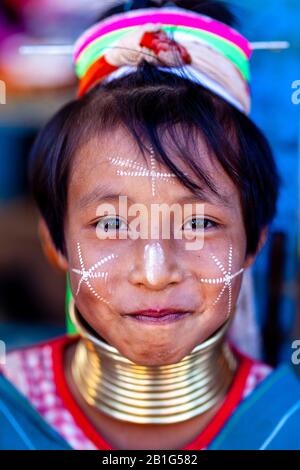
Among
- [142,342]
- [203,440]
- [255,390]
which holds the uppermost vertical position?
[142,342]

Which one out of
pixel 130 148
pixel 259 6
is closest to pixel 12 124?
pixel 259 6

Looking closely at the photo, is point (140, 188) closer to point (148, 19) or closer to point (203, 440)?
point (148, 19)

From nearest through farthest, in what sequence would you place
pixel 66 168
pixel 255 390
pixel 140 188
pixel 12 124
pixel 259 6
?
1. pixel 140 188
2. pixel 66 168
3. pixel 255 390
4. pixel 259 6
5. pixel 12 124

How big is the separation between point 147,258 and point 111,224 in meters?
0.17

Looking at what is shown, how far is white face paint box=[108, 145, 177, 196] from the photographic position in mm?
1479

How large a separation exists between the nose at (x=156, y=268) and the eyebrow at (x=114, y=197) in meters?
0.14

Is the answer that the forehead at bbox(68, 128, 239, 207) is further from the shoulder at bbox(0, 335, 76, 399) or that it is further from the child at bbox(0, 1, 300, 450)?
the shoulder at bbox(0, 335, 76, 399)

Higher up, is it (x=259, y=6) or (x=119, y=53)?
(x=259, y=6)

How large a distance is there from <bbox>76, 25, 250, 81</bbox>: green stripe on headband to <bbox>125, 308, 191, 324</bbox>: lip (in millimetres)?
744

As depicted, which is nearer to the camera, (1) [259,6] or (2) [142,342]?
(2) [142,342]

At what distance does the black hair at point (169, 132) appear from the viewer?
151 centimetres

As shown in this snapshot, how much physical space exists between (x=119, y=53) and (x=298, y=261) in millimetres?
1169

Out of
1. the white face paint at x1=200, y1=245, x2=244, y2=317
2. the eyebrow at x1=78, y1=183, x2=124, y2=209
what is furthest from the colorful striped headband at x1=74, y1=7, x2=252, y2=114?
the white face paint at x1=200, y1=245, x2=244, y2=317

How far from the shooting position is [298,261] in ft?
7.80
